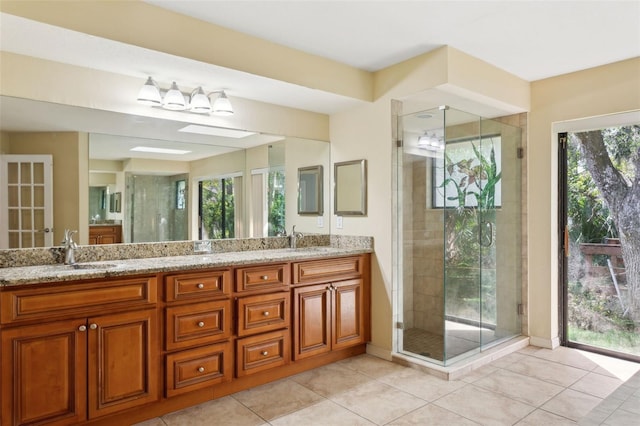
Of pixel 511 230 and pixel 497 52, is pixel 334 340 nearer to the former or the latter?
pixel 511 230

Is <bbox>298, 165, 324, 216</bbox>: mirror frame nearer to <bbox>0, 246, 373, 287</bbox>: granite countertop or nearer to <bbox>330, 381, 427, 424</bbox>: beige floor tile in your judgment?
<bbox>0, 246, 373, 287</bbox>: granite countertop

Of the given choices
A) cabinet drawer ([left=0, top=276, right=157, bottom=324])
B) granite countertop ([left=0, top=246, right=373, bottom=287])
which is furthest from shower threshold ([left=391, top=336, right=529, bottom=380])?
cabinet drawer ([left=0, top=276, right=157, bottom=324])

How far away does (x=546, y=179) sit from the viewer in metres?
3.68

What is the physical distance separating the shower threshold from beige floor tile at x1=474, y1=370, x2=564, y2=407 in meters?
0.15

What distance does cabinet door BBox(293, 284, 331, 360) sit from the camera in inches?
120

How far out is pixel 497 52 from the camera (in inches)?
122

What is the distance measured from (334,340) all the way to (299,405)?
2.45ft

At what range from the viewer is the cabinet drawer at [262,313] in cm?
276

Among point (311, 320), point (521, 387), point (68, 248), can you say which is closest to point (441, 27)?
point (311, 320)

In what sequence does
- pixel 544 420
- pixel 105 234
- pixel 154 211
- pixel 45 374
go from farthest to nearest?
pixel 154 211 → pixel 105 234 → pixel 544 420 → pixel 45 374

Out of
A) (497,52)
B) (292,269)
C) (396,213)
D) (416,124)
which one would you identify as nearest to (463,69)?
(497,52)

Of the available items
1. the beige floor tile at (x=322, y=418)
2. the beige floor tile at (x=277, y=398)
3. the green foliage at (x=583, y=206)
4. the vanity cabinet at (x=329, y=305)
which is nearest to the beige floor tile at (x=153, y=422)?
the beige floor tile at (x=277, y=398)

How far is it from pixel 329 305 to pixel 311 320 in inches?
7.9

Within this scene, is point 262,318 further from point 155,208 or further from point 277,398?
point 155,208
